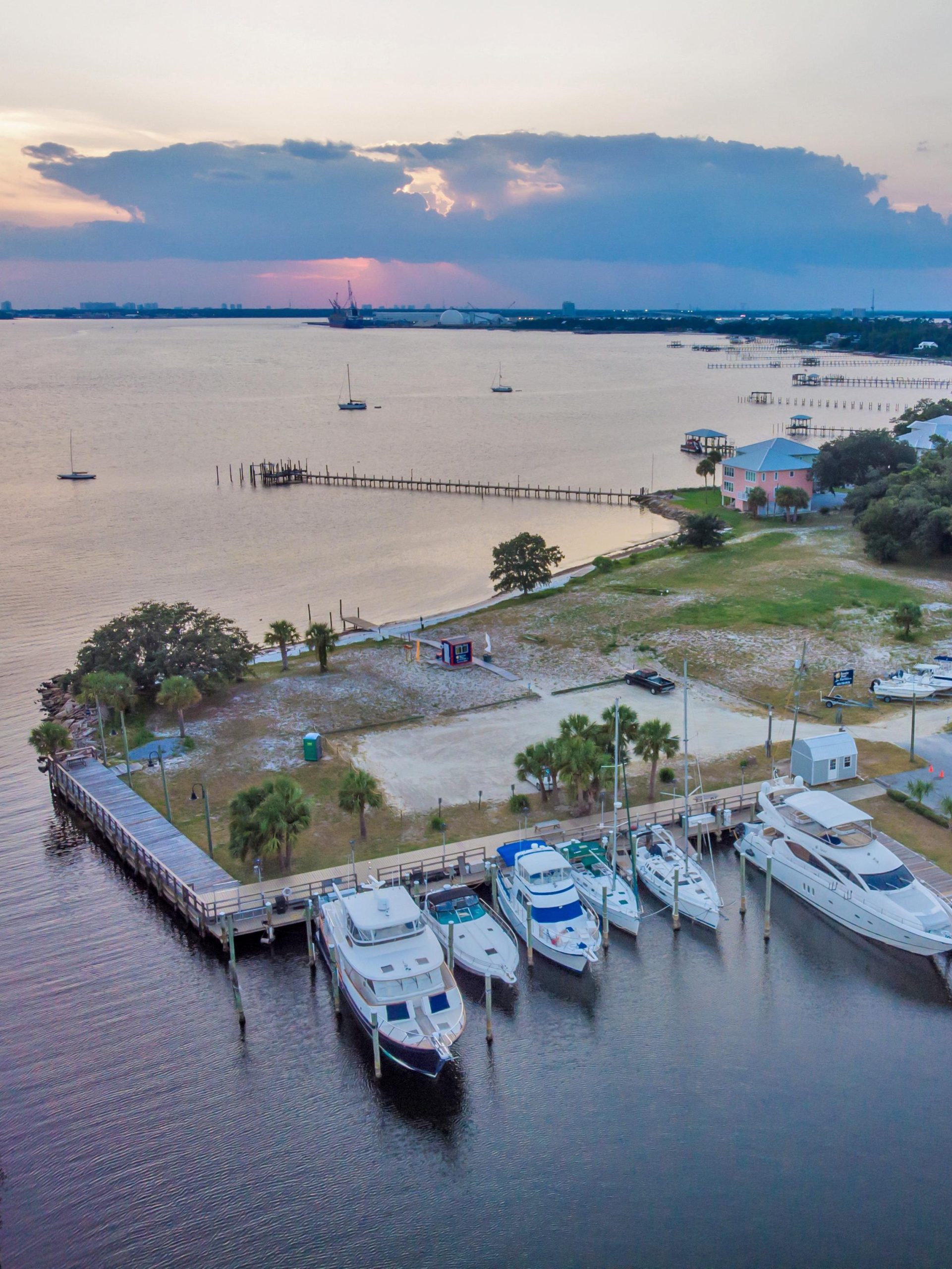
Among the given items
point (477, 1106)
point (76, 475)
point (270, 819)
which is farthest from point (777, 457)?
point (76, 475)

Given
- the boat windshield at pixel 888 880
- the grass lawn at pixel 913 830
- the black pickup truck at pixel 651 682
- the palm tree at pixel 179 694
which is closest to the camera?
the boat windshield at pixel 888 880

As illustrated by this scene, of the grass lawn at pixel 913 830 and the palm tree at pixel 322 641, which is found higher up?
the palm tree at pixel 322 641

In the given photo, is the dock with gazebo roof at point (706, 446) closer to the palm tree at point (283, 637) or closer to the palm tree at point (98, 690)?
the palm tree at point (283, 637)

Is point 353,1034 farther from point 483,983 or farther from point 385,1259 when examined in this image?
point 385,1259

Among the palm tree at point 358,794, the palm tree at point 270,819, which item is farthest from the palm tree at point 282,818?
the palm tree at point 358,794

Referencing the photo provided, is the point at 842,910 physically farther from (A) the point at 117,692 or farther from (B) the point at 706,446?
(B) the point at 706,446

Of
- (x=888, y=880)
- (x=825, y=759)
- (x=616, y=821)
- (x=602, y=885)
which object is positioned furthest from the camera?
(x=825, y=759)
